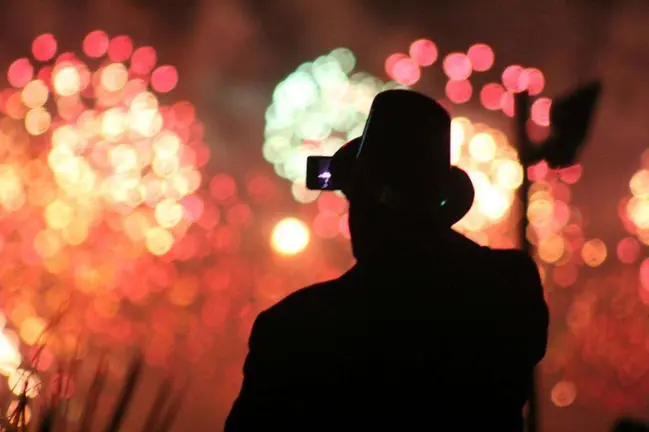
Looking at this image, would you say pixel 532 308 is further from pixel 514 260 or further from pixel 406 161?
pixel 406 161

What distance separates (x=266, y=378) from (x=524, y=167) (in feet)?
9.64

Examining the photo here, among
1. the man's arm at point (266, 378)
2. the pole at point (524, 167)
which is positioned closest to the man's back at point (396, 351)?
the man's arm at point (266, 378)

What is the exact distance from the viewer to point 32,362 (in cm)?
219

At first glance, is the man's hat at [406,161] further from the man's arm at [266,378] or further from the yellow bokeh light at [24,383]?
the yellow bokeh light at [24,383]

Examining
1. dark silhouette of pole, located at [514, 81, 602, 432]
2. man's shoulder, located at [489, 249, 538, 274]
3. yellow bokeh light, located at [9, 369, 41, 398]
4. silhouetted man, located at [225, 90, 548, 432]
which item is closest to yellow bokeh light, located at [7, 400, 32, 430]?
yellow bokeh light, located at [9, 369, 41, 398]

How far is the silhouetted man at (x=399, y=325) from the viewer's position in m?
1.86

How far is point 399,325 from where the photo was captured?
1913 millimetres

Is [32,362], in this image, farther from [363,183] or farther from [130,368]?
[363,183]

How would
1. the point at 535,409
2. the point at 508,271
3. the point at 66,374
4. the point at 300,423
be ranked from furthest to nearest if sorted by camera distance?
the point at 535,409
the point at 66,374
the point at 508,271
the point at 300,423

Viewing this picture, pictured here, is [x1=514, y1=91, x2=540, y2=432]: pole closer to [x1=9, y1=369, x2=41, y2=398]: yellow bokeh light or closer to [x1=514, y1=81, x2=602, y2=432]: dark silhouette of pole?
[x1=514, y1=81, x2=602, y2=432]: dark silhouette of pole

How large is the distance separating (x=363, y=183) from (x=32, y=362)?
0.83 meters

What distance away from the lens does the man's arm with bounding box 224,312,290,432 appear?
1.86 metres

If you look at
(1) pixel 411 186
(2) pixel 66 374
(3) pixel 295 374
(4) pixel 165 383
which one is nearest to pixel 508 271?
(1) pixel 411 186

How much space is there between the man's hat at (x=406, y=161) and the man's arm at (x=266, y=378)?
306mm
